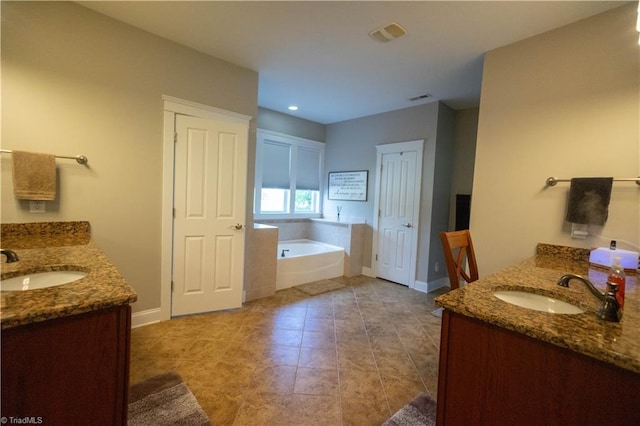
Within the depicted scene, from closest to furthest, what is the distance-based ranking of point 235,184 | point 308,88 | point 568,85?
point 568,85
point 235,184
point 308,88

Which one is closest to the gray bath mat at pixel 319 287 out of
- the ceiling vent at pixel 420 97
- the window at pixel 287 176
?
the window at pixel 287 176

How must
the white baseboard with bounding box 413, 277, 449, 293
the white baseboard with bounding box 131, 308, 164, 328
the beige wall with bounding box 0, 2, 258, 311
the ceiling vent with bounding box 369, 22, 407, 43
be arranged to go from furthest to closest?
the white baseboard with bounding box 413, 277, 449, 293 → the white baseboard with bounding box 131, 308, 164, 328 → the ceiling vent with bounding box 369, 22, 407, 43 → the beige wall with bounding box 0, 2, 258, 311

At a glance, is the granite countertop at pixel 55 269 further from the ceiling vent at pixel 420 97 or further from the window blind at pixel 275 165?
the ceiling vent at pixel 420 97

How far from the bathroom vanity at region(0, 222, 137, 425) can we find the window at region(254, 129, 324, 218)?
11.5 feet

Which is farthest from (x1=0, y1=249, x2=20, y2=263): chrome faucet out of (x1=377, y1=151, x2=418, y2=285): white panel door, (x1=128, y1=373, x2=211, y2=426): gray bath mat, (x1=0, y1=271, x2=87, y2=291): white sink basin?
(x1=377, y1=151, x2=418, y2=285): white panel door

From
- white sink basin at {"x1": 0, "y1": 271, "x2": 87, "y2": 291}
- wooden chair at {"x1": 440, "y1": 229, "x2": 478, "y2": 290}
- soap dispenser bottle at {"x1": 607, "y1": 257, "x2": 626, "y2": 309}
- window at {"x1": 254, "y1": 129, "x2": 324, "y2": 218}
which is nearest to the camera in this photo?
soap dispenser bottle at {"x1": 607, "y1": 257, "x2": 626, "y2": 309}

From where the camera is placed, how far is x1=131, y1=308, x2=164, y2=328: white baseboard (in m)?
2.48

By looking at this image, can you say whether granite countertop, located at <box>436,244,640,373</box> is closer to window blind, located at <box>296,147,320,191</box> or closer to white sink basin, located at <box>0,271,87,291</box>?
white sink basin, located at <box>0,271,87,291</box>

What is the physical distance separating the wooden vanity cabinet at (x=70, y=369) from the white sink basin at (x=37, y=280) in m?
0.51

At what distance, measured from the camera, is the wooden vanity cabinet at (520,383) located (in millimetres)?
725

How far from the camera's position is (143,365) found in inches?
77.2

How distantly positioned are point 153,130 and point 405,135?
10.8 ft

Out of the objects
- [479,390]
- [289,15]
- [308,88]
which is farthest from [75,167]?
[479,390]

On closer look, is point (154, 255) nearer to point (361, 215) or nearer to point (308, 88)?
point (308, 88)
